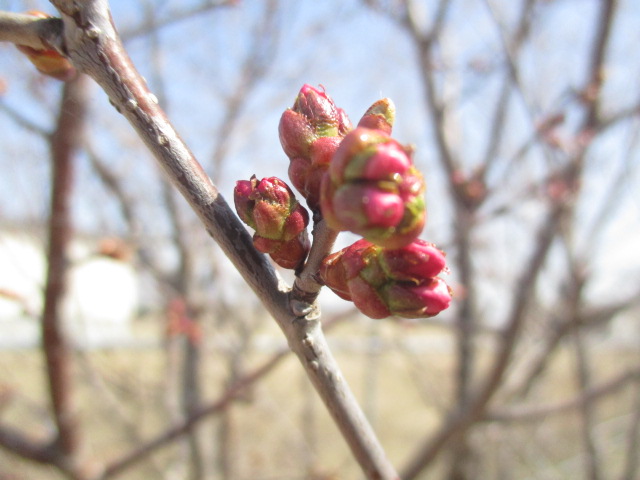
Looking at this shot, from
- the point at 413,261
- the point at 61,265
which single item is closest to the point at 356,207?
the point at 413,261

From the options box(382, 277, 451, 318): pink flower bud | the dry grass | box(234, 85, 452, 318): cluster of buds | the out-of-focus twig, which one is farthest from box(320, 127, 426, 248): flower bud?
the dry grass

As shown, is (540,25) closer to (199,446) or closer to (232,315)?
(232,315)

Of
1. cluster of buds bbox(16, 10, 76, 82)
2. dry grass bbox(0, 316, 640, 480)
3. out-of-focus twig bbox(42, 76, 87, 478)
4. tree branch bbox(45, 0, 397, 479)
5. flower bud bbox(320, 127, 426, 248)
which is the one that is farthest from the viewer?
dry grass bbox(0, 316, 640, 480)

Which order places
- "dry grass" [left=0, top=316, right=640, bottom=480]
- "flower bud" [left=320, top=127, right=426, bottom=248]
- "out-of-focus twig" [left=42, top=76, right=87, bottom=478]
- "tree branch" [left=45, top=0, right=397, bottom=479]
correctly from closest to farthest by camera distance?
1. "flower bud" [left=320, top=127, right=426, bottom=248]
2. "tree branch" [left=45, top=0, right=397, bottom=479]
3. "out-of-focus twig" [left=42, top=76, right=87, bottom=478]
4. "dry grass" [left=0, top=316, right=640, bottom=480]

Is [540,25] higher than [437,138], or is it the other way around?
[540,25]

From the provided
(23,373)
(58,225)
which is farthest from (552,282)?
(23,373)

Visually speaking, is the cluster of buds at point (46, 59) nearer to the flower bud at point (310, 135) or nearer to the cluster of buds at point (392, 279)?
the flower bud at point (310, 135)

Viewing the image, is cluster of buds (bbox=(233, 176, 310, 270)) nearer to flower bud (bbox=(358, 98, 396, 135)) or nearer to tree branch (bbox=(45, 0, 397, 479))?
tree branch (bbox=(45, 0, 397, 479))
